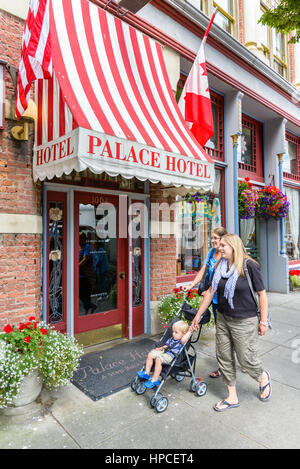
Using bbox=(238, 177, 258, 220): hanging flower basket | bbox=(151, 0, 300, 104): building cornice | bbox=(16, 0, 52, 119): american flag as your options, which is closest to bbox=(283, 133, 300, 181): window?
bbox=(151, 0, 300, 104): building cornice

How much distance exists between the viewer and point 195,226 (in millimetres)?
7156

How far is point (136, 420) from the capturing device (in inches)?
125

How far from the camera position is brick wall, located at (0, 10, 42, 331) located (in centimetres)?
393

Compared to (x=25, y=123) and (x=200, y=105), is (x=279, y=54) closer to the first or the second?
(x=200, y=105)

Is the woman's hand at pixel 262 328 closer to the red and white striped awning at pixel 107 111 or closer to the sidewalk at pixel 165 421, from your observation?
the sidewalk at pixel 165 421

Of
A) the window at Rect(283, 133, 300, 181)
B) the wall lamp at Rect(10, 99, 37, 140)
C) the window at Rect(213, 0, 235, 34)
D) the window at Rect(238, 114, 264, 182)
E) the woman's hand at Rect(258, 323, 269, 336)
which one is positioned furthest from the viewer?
the window at Rect(283, 133, 300, 181)

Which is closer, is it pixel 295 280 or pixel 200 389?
pixel 200 389

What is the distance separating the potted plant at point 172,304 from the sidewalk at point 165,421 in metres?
1.43

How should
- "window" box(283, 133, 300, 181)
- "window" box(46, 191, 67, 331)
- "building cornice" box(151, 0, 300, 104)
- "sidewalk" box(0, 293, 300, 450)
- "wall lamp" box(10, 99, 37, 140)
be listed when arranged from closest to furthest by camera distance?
"sidewalk" box(0, 293, 300, 450) → "wall lamp" box(10, 99, 37, 140) → "window" box(46, 191, 67, 331) → "building cornice" box(151, 0, 300, 104) → "window" box(283, 133, 300, 181)

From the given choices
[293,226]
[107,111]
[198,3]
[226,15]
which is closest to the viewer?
[107,111]

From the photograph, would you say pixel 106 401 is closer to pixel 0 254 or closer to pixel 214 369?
pixel 214 369

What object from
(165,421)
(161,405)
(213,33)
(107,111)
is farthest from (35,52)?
(213,33)

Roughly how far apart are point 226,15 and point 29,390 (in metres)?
9.72

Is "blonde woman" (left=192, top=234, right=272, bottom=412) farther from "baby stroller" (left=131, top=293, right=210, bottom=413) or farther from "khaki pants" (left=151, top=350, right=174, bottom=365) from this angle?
"khaki pants" (left=151, top=350, right=174, bottom=365)
